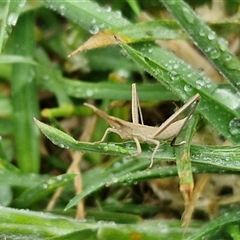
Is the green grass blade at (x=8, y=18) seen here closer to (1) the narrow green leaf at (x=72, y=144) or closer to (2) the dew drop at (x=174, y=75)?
(1) the narrow green leaf at (x=72, y=144)

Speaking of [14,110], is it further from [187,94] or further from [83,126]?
[187,94]

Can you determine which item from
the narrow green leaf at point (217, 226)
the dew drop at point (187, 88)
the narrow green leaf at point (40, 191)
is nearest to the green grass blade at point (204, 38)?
the dew drop at point (187, 88)

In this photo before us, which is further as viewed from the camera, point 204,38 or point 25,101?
point 25,101

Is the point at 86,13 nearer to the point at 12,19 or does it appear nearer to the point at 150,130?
the point at 12,19

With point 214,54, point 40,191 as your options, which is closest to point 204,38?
point 214,54

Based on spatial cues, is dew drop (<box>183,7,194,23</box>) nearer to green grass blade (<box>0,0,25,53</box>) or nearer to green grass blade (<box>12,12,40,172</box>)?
green grass blade (<box>0,0,25,53</box>)

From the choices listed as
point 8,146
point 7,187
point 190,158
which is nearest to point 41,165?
point 8,146

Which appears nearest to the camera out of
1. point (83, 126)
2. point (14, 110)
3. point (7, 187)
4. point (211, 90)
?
point (211, 90)
